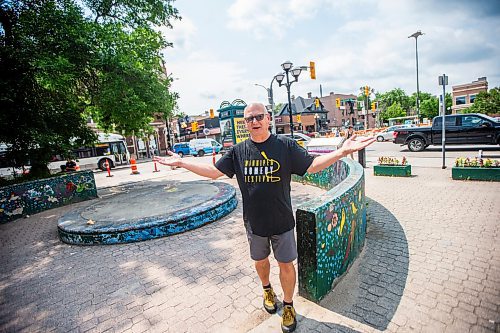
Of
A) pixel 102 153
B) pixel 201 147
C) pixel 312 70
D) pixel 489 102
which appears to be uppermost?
pixel 312 70

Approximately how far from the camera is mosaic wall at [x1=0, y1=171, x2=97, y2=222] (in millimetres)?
7512

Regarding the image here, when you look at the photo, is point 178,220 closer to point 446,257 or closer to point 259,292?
Answer: point 259,292

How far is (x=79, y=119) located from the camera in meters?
10.0

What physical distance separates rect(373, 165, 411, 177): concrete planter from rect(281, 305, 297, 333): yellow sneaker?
7.87m

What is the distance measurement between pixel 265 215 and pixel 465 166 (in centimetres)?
811

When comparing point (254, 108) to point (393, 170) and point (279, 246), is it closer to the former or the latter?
point (279, 246)

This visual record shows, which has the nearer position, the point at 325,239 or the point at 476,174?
the point at 325,239

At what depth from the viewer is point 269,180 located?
2.28 meters

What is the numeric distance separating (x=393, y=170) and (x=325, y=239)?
24.5ft

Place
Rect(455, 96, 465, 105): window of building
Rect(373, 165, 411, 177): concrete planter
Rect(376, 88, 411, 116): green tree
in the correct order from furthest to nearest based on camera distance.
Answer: Rect(376, 88, 411, 116): green tree < Rect(455, 96, 465, 105): window of building < Rect(373, 165, 411, 177): concrete planter

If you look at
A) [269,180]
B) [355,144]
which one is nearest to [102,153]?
[269,180]

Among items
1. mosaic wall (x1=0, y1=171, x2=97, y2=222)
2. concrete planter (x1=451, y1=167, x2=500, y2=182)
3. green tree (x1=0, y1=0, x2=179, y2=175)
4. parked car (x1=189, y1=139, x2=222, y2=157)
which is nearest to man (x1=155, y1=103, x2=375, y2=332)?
concrete planter (x1=451, y1=167, x2=500, y2=182)

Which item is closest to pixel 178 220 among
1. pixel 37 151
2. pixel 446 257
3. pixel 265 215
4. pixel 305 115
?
pixel 265 215

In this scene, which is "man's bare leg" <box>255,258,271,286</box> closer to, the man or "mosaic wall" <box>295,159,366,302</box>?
the man
